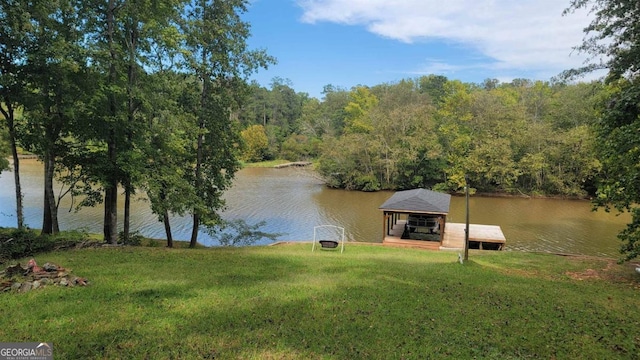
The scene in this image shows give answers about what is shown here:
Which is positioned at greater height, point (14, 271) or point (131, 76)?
point (131, 76)

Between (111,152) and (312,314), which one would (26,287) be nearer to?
(312,314)

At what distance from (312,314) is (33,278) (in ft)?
16.8

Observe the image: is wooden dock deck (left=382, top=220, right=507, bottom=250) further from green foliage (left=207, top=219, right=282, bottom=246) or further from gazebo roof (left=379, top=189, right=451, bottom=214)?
green foliage (left=207, top=219, right=282, bottom=246)

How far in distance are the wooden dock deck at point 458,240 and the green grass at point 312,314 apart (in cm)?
787

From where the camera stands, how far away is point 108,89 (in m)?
10.7

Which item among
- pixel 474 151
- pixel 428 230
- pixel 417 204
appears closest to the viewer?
pixel 417 204

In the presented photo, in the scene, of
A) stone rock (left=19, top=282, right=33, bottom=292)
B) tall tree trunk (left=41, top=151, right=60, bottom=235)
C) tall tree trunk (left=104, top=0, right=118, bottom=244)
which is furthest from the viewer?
tall tree trunk (left=41, top=151, right=60, bottom=235)

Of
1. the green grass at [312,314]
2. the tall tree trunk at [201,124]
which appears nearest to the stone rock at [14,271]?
the green grass at [312,314]

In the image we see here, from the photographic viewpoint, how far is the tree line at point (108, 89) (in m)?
10.3

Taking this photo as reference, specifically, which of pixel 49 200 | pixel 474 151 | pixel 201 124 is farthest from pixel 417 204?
pixel 474 151

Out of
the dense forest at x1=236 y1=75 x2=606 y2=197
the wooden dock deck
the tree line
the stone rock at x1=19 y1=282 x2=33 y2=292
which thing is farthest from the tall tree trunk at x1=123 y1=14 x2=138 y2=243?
the dense forest at x1=236 y1=75 x2=606 y2=197

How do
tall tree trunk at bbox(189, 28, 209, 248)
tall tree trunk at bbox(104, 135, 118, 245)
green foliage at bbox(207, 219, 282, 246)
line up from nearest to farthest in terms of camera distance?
1. tall tree trunk at bbox(104, 135, 118, 245)
2. tall tree trunk at bbox(189, 28, 209, 248)
3. green foliage at bbox(207, 219, 282, 246)

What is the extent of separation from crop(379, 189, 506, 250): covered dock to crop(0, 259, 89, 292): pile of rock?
1341 centimetres

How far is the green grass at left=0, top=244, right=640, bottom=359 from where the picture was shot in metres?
4.80
